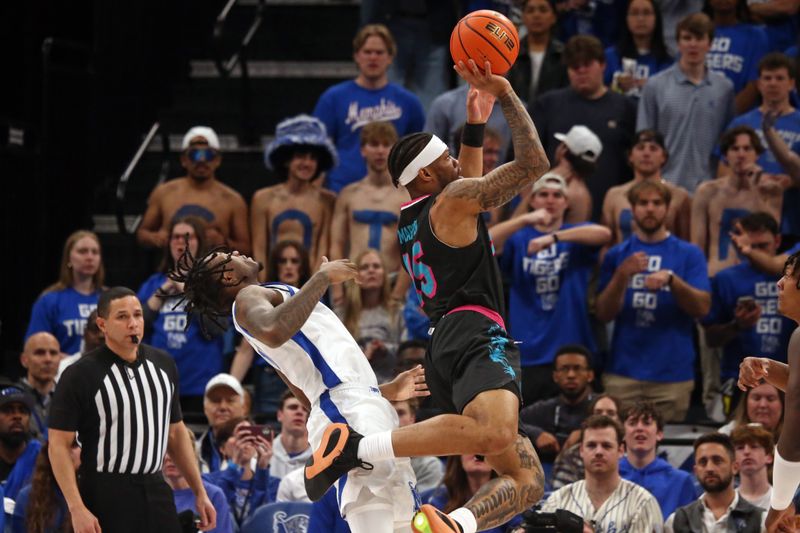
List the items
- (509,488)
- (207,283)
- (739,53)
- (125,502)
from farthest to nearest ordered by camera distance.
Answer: (739,53), (125,502), (207,283), (509,488)

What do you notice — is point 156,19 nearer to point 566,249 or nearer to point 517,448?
point 566,249

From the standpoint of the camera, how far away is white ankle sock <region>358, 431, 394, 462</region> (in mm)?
7258

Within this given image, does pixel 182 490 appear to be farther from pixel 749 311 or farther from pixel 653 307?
pixel 749 311

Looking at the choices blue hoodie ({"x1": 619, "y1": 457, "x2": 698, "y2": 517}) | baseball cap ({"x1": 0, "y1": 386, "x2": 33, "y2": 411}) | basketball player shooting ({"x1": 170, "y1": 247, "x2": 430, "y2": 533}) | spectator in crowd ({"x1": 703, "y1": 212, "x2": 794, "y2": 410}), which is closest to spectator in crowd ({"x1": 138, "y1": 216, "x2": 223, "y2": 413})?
baseball cap ({"x1": 0, "y1": 386, "x2": 33, "y2": 411})

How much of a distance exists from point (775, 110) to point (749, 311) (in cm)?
203

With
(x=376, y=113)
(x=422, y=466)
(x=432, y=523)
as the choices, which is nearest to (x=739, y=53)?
(x=376, y=113)

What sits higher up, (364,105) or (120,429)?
(364,105)

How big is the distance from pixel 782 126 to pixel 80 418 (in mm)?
6552

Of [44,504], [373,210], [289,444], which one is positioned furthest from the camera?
[373,210]

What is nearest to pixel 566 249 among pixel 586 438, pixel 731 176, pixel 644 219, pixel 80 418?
pixel 644 219

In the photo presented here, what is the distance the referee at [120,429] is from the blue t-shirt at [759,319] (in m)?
4.61

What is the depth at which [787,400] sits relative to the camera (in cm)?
727

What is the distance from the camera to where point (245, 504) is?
10227 mm

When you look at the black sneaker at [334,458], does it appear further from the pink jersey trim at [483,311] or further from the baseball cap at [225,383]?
the baseball cap at [225,383]
